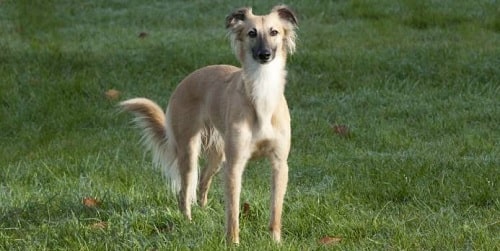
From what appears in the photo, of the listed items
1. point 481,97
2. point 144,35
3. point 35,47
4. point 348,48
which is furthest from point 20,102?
point 481,97

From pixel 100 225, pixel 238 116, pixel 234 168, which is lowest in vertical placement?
pixel 100 225

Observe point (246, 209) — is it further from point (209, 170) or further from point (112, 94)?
point (112, 94)

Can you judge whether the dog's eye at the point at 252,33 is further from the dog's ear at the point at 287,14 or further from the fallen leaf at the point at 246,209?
the fallen leaf at the point at 246,209

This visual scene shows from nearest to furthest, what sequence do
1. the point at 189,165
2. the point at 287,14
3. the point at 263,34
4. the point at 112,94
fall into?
the point at 263,34 → the point at 287,14 → the point at 189,165 → the point at 112,94

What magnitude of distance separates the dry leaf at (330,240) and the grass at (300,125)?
0.16 ft

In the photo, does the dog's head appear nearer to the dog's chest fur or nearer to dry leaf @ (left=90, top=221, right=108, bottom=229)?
the dog's chest fur

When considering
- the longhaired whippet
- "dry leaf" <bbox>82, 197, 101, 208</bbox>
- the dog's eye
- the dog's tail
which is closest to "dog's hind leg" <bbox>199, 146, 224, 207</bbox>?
the longhaired whippet

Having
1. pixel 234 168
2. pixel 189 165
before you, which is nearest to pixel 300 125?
pixel 189 165

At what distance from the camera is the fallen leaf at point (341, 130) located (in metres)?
8.37

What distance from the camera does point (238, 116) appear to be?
17.4 feet

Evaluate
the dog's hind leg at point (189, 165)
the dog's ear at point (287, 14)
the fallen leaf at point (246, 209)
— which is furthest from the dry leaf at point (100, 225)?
the dog's ear at point (287, 14)

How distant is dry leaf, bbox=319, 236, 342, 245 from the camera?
16.6ft

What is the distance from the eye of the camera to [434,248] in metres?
4.95

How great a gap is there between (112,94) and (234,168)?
5.19 meters
